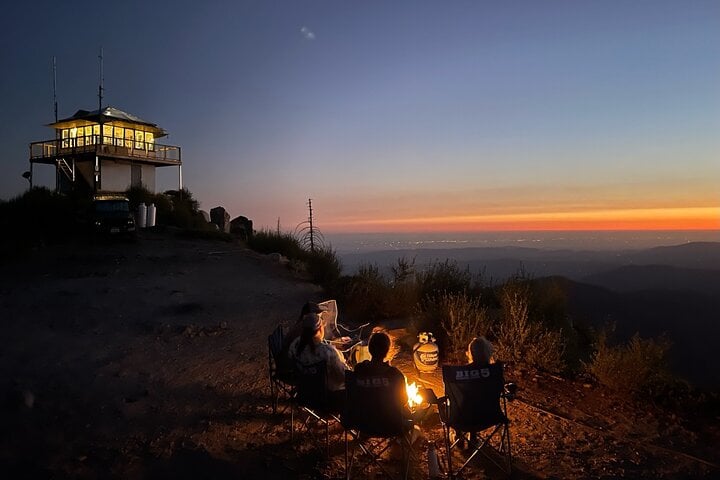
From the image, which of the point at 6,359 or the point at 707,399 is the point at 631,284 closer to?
the point at 707,399

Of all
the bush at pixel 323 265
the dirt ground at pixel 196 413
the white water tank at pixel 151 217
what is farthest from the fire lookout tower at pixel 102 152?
the dirt ground at pixel 196 413

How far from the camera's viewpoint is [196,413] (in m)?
5.46

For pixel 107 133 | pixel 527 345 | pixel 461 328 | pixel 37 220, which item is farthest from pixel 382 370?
pixel 107 133

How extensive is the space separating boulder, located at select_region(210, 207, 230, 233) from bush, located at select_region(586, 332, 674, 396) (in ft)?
83.8

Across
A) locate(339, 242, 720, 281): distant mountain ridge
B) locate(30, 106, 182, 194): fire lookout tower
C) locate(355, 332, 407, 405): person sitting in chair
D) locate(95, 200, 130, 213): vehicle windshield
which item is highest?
locate(30, 106, 182, 194): fire lookout tower

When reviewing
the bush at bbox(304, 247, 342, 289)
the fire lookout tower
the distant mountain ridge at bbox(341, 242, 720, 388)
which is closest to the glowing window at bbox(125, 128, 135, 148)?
the fire lookout tower

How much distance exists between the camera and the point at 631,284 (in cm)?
3950

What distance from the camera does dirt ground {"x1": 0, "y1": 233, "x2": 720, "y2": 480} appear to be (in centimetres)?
430

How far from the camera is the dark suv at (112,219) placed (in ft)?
61.4

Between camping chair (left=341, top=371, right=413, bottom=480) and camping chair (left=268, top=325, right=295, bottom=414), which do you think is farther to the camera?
camping chair (left=268, top=325, right=295, bottom=414)

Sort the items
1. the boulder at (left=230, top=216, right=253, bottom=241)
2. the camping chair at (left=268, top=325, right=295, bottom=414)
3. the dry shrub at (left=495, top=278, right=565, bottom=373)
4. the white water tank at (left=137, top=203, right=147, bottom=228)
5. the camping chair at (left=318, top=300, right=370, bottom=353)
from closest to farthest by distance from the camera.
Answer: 1. the camping chair at (left=268, top=325, right=295, bottom=414)
2. the camping chair at (left=318, top=300, right=370, bottom=353)
3. the dry shrub at (left=495, top=278, right=565, bottom=373)
4. the white water tank at (left=137, top=203, right=147, bottom=228)
5. the boulder at (left=230, top=216, right=253, bottom=241)

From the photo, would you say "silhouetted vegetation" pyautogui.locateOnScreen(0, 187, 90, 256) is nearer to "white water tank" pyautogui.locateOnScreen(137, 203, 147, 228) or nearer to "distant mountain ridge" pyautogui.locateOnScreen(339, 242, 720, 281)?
"white water tank" pyautogui.locateOnScreen(137, 203, 147, 228)

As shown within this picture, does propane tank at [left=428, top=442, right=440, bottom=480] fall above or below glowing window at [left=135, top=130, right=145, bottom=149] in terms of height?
below

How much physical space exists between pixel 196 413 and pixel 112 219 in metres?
15.5
